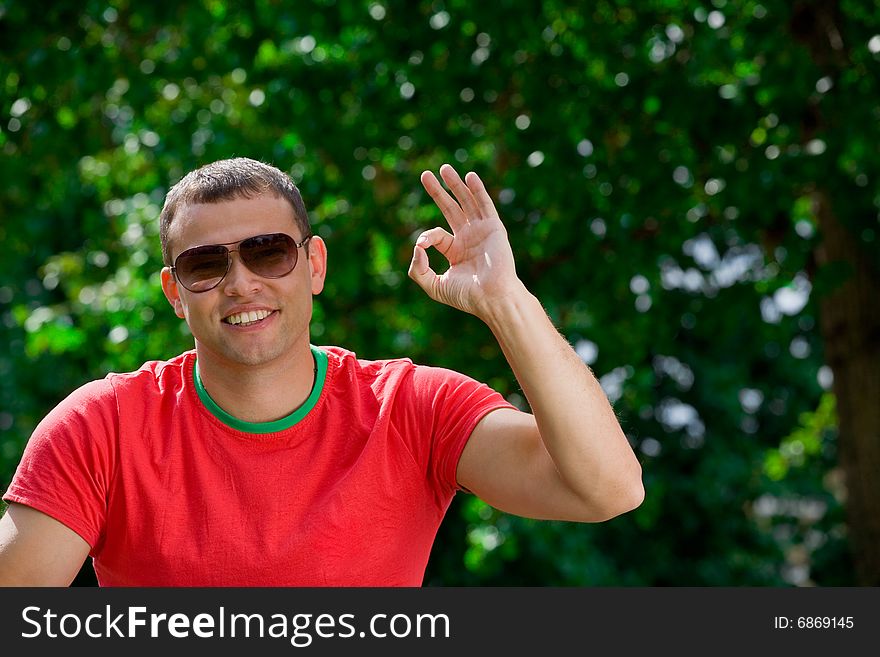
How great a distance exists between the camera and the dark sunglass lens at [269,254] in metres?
2.40

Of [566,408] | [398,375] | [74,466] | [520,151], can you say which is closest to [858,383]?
[520,151]

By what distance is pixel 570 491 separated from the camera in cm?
220

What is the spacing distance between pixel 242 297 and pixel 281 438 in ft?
0.94

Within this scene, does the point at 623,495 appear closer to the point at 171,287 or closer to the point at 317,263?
the point at 317,263

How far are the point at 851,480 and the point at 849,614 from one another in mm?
4500

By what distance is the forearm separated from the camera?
7.04 feet

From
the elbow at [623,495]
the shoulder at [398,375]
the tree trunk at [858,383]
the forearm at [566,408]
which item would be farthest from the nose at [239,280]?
the tree trunk at [858,383]

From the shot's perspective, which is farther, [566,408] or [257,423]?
[257,423]

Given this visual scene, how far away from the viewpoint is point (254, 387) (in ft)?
7.87

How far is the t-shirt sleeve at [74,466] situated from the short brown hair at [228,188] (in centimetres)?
36

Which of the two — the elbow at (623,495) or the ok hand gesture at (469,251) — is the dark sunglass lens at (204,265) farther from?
the elbow at (623,495)

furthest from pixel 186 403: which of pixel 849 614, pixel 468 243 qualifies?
pixel 849 614

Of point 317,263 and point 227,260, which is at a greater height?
point 317,263

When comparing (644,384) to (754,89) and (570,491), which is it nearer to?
(754,89)
